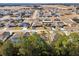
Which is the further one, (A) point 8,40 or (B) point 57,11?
(B) point 57,11

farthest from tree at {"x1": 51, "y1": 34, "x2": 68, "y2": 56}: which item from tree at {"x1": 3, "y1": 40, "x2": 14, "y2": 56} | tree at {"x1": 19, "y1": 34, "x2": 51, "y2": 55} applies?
tree at {"x1": 3, "y1": 40, "x2": 14, "y2": 56}

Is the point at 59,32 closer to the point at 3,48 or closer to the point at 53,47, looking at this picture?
the point at 53,47

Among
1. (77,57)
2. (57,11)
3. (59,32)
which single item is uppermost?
(57,11)

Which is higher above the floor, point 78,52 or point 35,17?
point 35,17

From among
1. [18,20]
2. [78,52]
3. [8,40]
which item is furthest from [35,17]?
[78,52]

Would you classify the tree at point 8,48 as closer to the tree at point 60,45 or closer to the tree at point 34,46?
the tree at point 34,46

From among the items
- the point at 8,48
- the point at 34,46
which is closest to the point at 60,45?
the point at 34,46

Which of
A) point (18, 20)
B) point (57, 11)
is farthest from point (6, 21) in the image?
point (57, 11)

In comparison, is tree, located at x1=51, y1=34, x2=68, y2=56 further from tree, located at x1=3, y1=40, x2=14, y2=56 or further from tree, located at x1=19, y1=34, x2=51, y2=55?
tree, located at x1=3, y1=40, x2=14, y2=56

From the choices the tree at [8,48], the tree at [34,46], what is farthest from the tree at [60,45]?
the tree at [8,48]

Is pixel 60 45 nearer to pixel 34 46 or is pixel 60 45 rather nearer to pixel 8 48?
pixel 34 46
